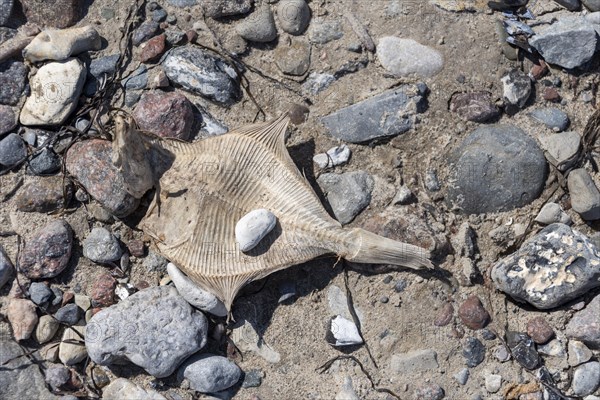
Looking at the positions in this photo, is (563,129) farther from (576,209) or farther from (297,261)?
(297,261)

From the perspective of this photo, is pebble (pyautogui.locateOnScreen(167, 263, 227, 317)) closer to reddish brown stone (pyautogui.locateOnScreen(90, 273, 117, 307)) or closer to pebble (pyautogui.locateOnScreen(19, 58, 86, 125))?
reddish brown stone (pyautogui.locateOnScreen(90, 273, 117, 307))

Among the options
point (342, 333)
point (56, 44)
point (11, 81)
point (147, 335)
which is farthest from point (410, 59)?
point (11, 81)

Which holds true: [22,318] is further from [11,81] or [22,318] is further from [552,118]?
[552,118]

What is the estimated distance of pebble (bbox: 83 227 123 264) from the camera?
4891 millimetres

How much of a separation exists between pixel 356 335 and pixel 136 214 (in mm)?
1707

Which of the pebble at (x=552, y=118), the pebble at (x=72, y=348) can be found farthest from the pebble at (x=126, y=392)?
the pebble at (x=552, y=118)

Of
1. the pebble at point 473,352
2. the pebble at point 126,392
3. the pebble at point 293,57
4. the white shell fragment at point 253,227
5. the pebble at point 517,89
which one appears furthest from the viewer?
the pebble at point 293,57

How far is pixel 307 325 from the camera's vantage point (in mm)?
4926

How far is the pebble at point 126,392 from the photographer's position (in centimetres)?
476

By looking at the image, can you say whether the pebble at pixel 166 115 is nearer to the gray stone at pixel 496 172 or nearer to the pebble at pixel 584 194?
the gray stone at pixel 496 172

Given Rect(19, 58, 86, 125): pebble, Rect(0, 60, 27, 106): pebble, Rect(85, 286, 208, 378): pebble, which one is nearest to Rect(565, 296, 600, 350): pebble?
Rect(85, 286, 208, 378): pebble

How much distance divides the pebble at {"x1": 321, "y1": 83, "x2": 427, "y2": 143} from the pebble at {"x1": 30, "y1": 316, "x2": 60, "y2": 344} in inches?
89.8

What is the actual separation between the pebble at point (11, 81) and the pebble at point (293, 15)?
185 cm

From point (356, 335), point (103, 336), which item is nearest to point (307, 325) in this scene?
point (356, 335)
